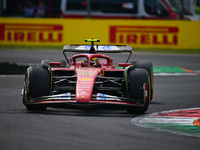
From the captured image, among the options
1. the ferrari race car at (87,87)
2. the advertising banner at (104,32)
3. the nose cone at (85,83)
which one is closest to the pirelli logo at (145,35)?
the advertising banner at (104,32)

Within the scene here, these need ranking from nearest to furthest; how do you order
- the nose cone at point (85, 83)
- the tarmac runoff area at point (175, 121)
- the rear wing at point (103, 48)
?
the tarmac runoff area at point (175, 121), the nose cone at point (85, 83), the rear wing at point (103, 48)

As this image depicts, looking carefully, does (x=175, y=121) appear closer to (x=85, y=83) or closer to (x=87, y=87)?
(x=87, y=87)

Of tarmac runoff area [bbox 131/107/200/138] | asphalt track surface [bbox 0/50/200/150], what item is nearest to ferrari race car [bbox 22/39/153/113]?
asphalt track surface [bbox 0/50/200/150]

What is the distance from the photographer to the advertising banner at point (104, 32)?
2655 cm

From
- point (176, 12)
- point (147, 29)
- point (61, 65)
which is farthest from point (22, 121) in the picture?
point (176, 12)

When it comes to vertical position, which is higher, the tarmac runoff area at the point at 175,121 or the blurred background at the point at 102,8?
the blurred background at the point at 102,8

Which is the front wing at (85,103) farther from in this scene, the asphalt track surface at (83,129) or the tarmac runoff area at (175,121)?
the tarmac runoff area at (175,121)

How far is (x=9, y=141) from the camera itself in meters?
7.03

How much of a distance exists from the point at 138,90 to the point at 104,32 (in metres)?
17.2

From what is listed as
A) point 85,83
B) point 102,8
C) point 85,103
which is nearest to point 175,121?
point 85,103

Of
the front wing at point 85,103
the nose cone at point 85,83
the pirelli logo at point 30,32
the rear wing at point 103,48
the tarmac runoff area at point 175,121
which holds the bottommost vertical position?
the pirelli logo at point 30,32

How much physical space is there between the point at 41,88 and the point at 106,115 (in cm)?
119

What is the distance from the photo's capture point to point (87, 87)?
9.54 meters

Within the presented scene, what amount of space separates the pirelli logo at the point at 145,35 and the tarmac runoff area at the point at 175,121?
1636cm
